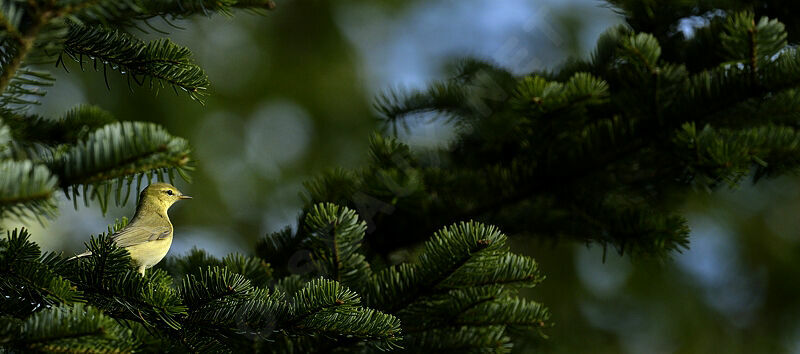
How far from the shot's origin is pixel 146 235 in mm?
2531

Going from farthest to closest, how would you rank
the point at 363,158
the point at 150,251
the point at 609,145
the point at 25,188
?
the point at 363,158 < the point at 609,145 < the point at 150,251 < the point at 25,188

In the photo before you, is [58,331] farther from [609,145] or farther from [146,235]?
[609,145]

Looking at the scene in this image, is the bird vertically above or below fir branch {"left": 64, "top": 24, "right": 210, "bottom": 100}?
below

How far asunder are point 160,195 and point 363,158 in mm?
1406

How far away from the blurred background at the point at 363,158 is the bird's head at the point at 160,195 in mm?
997

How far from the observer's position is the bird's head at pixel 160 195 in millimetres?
3045

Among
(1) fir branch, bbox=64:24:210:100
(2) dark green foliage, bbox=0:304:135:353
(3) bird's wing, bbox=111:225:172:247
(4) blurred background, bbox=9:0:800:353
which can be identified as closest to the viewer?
(2) dark green foliage, bbox=0:304:135:353

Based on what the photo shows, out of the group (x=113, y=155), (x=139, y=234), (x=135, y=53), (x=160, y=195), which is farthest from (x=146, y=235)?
(x=113, y=155)

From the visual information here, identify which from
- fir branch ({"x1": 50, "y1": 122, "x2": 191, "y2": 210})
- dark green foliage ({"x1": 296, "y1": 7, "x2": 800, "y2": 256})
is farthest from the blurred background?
fir branch ({"x1": 50, "y1": 122, "x2": 191, "y2": 210})

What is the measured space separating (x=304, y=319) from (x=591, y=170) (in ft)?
4.89

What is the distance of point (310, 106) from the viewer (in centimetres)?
813

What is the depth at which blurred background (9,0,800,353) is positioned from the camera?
6016mm

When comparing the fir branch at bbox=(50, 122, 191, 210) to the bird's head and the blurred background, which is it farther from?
the blurred background

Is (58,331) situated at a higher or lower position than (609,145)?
lower
